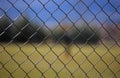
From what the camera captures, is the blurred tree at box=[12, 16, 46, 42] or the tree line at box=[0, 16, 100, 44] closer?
the blurred tree at box=[12, 16, 46, 42]

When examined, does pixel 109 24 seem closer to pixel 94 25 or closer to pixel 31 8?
pixel 94 25

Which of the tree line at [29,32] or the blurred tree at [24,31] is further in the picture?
the tree line at [29,32]

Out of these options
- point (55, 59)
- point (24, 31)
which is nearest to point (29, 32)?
point (24, 31)

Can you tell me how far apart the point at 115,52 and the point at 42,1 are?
1.93 metres

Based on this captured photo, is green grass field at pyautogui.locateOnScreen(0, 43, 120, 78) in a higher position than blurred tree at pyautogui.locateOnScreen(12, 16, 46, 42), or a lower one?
lower

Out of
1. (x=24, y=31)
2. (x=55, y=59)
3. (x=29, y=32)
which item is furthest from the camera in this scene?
(x=55, y=59)

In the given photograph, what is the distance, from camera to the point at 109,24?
312cm

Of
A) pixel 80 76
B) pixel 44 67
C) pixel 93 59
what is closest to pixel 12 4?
pixel 80 76

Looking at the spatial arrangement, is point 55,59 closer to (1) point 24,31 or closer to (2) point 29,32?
(2) point 29,32

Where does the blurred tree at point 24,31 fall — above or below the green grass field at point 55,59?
above

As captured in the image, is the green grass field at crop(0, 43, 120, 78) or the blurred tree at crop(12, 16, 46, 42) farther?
the green grass field at crop(0, 43, 120, 78)

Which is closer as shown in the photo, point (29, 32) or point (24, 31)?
point (24, 31)

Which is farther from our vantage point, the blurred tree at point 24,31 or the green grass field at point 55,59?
the green grass field at point 55,59

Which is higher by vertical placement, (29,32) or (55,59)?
(29,32)
